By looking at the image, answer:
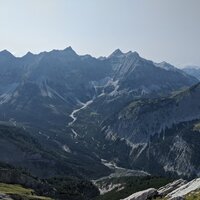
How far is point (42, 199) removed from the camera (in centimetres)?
17800

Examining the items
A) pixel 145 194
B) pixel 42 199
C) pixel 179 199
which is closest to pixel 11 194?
pixel 42 199

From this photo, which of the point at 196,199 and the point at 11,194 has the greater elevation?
the point at 196,199

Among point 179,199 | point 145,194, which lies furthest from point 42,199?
point 179,199

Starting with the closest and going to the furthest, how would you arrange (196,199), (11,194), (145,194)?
(196,199), (145,194), (11,194)

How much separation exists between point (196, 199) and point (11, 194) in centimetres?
12340

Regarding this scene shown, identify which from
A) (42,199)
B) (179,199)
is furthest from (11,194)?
(179,199)

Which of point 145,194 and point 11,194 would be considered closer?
point 145,194

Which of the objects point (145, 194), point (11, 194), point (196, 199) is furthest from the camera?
point (11, 194)

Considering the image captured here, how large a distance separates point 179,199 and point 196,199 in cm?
341

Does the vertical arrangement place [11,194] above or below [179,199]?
below

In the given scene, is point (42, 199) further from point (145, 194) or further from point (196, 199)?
point (196, 199)

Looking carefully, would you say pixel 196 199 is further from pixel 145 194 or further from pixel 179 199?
pixel 145 194

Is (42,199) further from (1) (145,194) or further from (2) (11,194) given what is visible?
(1) (145,194)

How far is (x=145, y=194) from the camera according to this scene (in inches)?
3750
